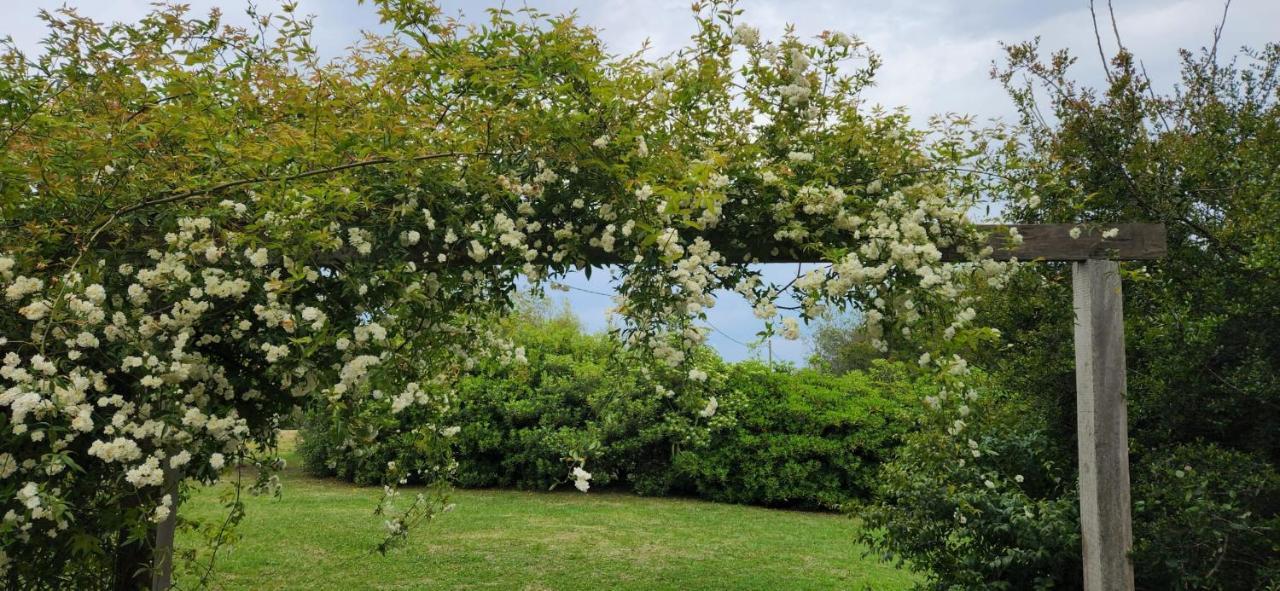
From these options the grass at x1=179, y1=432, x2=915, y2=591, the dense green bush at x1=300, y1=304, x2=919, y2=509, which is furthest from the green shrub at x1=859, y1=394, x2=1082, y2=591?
the dense green bush at x1=300, y1=304, x2=919, y2=509

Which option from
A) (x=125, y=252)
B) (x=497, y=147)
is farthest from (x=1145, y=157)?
(x=125, y=252)

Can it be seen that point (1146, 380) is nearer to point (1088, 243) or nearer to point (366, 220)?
point (1088, 243)

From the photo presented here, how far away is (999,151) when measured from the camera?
3973 mm

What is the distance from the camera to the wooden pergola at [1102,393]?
158 inches

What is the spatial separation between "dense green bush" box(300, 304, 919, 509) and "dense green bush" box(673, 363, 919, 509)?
1cm

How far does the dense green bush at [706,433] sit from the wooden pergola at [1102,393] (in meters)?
4.88

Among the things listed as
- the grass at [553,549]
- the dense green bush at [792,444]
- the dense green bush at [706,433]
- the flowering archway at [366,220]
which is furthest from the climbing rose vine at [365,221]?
the dense green bush at [792,444]

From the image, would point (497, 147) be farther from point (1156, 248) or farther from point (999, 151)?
point (1156, 248)

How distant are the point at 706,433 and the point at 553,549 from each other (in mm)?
2413

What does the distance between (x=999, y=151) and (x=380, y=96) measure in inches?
102

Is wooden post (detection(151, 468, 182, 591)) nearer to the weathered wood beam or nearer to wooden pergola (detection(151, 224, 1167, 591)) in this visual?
wooden pergola (detection(151, 224, 1167, 591))

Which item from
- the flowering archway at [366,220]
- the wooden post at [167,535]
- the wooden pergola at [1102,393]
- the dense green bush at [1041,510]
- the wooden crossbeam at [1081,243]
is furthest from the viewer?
the dense green bush at [1041,510]

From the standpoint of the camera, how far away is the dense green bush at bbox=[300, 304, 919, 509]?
9.46 m

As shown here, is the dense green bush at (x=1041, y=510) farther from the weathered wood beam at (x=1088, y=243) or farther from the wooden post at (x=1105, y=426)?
the weathered wood beam at (x=1088, y=243)
